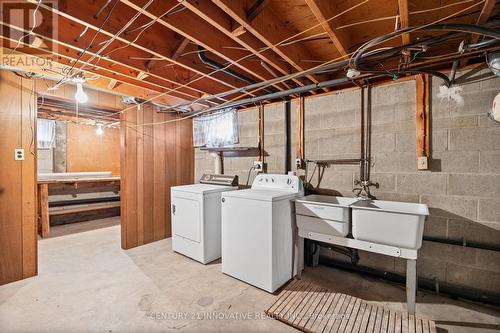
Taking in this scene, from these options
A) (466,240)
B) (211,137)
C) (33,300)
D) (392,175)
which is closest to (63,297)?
(33,300)

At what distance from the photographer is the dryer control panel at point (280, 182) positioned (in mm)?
2561

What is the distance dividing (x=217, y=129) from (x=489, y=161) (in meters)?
3.22

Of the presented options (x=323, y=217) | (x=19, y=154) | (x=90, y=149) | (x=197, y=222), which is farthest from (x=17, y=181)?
(x=90, y=149)

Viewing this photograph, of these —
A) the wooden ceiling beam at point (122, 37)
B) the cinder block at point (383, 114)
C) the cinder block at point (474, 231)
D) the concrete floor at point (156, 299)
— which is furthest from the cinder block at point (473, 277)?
the wooden ceiling beam at point (122, 37)

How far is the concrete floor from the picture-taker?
Result: 1761mm

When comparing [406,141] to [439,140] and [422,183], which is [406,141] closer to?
[439,140]

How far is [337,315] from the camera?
1.85 metres

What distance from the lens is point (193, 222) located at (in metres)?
2.91

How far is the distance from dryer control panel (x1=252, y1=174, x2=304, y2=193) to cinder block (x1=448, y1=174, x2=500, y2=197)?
1387mm

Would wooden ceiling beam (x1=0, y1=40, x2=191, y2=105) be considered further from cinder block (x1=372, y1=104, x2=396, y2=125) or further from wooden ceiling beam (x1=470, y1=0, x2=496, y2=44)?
wooden ceiling beam (x1=470, y1=0, x2=496, y2=44)

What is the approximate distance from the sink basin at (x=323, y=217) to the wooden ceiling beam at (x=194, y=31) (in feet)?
4.98

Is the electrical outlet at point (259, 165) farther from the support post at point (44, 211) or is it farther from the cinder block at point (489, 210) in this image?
the support post at point (44, 211)

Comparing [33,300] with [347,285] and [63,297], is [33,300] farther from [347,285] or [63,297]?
[347,285]

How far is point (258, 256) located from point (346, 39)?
86.0 inches
